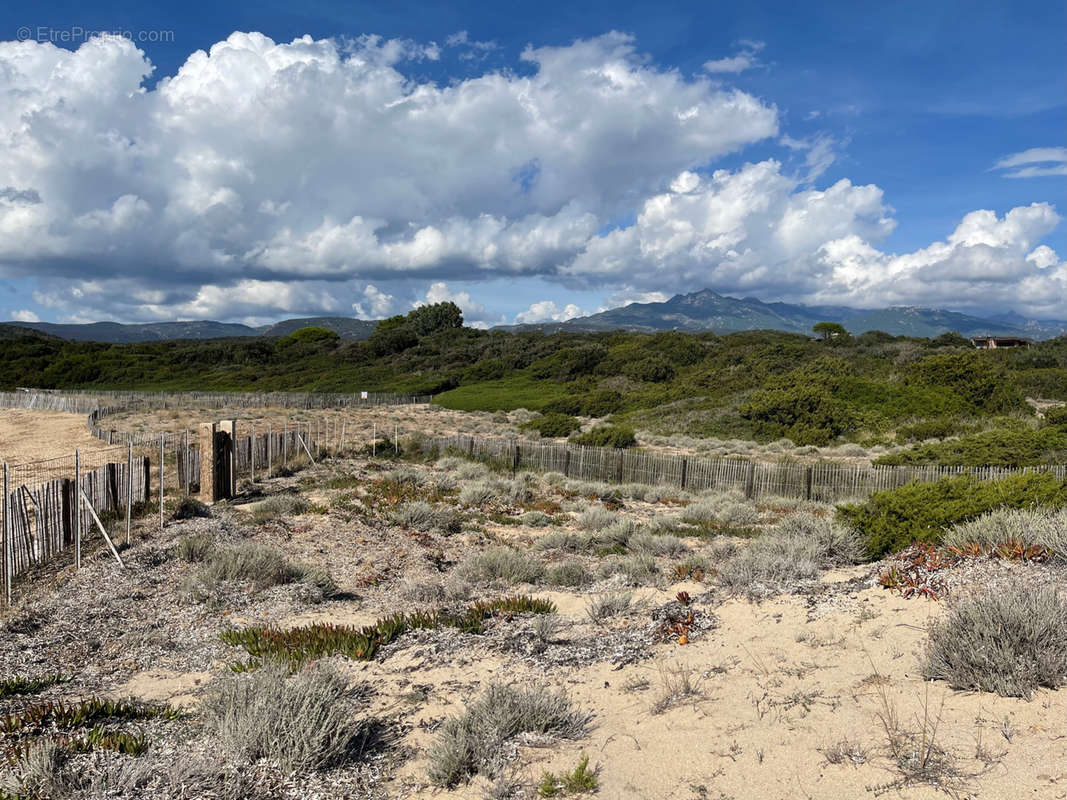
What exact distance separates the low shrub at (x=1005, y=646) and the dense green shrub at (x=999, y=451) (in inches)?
550

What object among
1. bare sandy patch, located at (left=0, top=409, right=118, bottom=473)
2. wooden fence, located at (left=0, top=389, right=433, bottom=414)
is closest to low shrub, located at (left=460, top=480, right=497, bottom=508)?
bare sandy patch, located at (left=0, top=409, right=118, bottom=473)

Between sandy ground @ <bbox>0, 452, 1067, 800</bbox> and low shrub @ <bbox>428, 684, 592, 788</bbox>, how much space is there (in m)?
0.11

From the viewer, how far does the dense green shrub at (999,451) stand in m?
16.9

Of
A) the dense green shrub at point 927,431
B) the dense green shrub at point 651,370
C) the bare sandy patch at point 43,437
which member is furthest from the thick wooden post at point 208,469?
the dense green shrub at point 651,370

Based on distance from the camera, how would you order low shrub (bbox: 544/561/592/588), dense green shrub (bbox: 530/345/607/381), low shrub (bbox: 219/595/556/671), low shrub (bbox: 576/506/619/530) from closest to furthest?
low shrub (bbox: 219/595/556/671), low shrub (bbox: 544/561/592/588), low shrub (bbox: 576/506/619/530), dense green shrub (bbox: 530/345/607/381)

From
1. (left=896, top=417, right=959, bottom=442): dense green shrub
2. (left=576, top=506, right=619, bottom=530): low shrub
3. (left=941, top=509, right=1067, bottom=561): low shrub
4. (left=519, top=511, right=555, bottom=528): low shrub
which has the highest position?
(left=941, top=509, right=1067, bottom=561): low shrub

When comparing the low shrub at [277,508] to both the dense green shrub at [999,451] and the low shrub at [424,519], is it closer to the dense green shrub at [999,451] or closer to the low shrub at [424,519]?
the low shrub at [424,519]

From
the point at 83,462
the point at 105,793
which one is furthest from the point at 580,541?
the point at 83,462

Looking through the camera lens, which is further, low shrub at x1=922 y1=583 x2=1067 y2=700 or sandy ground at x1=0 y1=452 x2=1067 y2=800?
low shrub at x1=922 y1=583 x2=1067 y2=700

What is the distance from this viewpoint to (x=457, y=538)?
473 inches

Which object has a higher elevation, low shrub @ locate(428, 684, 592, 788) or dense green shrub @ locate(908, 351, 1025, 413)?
dense green shrub @ locate(908, 351, 1025, 413)

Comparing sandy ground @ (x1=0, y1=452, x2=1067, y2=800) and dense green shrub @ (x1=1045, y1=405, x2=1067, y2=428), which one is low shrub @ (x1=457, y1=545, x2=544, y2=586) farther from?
dense green shrub @ (x1=1045, y1=405, x2=1067, y2=428)

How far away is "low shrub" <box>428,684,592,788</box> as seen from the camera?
4.01 metres

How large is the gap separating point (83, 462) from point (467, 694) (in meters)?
20.7
